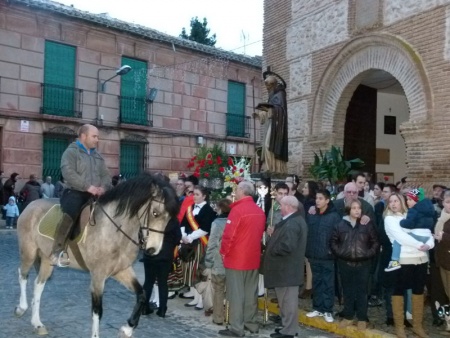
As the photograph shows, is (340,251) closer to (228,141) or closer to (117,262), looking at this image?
(117,262)

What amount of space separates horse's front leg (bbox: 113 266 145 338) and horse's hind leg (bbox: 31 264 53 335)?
106cm

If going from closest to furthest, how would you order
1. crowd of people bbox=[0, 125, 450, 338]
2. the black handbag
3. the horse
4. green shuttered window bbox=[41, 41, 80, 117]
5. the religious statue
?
the horse → crowd of people bbox=[0, 125, 450, 338] → the black handbag → the religious statue → green shuttered window bbox=[41, 41, 80, 117]

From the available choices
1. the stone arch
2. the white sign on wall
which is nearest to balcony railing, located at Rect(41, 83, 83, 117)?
the white sign on wall

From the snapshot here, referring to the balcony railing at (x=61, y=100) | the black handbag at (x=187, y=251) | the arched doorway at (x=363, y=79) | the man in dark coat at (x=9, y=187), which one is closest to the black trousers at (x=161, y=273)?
the black handbag at (x=187, y=251)

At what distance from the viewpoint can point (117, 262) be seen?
642 centimetres

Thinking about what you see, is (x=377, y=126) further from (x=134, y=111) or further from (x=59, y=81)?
(x=59, y=81)

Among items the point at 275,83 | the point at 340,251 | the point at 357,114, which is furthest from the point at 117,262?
the point at 357,114

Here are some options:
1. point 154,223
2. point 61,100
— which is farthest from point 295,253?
point 61,100

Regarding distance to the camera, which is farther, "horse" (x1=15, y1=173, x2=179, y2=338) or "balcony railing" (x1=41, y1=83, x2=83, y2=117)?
"balcony railing" (x1=41, y1=83, x2=83, y2=117)

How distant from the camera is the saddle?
6.52m

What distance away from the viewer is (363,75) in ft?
42.6

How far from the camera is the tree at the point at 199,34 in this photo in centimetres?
4297

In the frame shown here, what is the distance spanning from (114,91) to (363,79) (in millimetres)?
12491

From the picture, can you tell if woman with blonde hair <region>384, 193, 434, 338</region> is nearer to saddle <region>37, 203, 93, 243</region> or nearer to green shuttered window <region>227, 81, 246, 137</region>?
saddle <region>37, 203, 93, 243</region>
